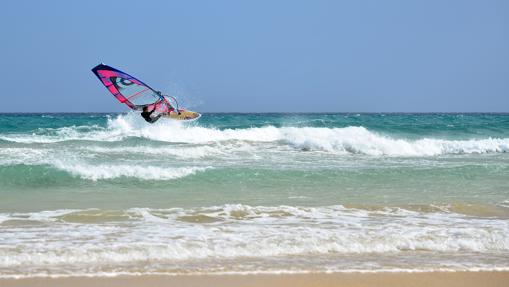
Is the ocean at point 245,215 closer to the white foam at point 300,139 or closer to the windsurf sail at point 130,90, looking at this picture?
the windsurf sail at point 130,90

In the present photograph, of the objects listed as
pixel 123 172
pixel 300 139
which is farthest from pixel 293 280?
pixel 300 139

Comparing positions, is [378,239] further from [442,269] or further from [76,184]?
[76,184]

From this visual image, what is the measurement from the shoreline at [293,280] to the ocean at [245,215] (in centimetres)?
16

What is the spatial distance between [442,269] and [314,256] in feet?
3.92

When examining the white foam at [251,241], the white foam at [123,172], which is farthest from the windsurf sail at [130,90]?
the white foam at [251,241]

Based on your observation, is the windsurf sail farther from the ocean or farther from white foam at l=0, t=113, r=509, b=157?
white foam at l=0, t=113, r=509, b=157

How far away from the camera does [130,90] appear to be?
14344 millimetres

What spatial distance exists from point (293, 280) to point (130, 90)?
10091mm

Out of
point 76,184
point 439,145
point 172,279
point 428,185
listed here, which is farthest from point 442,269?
point 439,145

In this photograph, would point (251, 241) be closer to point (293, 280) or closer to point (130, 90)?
point (293, 280)

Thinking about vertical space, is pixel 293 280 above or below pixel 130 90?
below

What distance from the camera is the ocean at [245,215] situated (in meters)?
5.70

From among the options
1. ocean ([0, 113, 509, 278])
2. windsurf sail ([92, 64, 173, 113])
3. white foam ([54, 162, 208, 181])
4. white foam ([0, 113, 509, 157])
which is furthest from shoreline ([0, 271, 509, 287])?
white foam ([0, 113, 509, 157])

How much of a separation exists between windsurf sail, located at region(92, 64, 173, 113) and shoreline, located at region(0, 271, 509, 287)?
28.9 feet
